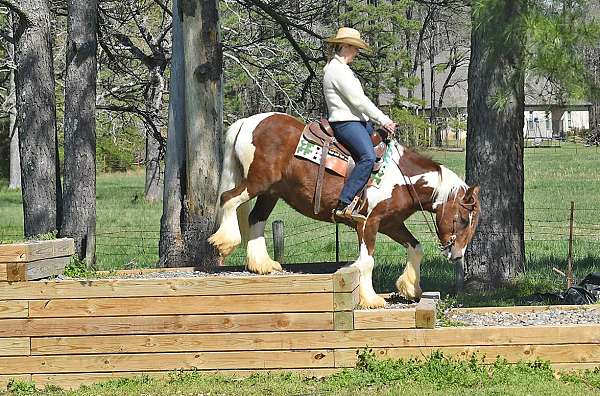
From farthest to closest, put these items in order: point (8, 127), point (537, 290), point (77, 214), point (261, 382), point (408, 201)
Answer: point (8, 127) → point (77, 214) → point (537, 290) → point (408, 201) → point (261, 382)

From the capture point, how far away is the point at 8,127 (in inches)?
1929

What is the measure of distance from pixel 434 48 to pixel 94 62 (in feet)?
152

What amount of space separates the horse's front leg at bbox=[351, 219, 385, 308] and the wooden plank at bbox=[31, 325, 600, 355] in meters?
0.86

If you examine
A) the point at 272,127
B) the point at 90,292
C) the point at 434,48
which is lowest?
the point at 90,292

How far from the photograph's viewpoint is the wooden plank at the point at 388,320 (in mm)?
7594

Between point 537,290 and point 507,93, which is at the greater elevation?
point 507,93

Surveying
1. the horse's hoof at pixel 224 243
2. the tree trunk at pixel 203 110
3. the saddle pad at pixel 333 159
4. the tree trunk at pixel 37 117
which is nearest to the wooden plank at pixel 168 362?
the horse's hoof at pixel 224 243

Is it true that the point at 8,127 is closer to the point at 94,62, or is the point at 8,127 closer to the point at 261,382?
the point at 94,62

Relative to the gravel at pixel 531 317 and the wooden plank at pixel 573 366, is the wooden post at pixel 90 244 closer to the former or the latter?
the gravel at pixel 531 317

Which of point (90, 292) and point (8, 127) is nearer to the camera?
point (90, 292)

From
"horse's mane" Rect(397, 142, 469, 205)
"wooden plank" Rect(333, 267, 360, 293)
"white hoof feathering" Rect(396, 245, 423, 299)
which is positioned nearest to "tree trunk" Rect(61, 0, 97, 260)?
"white hoof feathering" Rect(396, 245, 423, 299)

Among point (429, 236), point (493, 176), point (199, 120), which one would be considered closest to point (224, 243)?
point (199, 120)

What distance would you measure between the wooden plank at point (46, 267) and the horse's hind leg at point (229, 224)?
130 centimetres

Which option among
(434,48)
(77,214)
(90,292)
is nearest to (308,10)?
(77,214)
